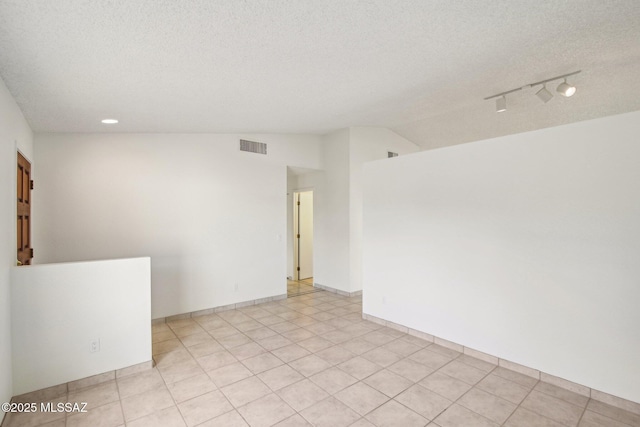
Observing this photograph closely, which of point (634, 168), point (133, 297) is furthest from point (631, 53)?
point (133, 297)

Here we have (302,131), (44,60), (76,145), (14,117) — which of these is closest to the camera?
(44,60)

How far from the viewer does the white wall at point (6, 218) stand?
238 centimetres

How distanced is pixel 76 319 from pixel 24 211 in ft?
4.90

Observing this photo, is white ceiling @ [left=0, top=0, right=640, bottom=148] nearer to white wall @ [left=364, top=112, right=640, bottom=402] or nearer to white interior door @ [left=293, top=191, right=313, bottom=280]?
white wall @ [left=364, top=112, right=640, bottom=402]

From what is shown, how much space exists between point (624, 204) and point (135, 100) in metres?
4.52

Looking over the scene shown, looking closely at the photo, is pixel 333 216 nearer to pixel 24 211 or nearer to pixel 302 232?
pixel 302 232

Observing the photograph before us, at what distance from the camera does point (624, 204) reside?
254 cm

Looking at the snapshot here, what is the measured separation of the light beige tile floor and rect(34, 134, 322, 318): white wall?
3.75ft

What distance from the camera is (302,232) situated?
7.41 m

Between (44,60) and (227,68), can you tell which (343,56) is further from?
(44,60)

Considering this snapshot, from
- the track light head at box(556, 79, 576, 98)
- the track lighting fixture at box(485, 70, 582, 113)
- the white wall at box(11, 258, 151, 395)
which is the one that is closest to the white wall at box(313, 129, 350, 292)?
the track lighting fixture at box(485, 70, 582, 113)

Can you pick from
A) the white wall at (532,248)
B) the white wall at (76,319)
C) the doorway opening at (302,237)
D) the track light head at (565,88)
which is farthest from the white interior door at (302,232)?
the track light head at (565,88)

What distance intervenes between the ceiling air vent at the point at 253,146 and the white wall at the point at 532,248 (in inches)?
96.8

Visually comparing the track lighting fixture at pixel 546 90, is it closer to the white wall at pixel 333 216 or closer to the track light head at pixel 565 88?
the track light head at pixel 565 88
